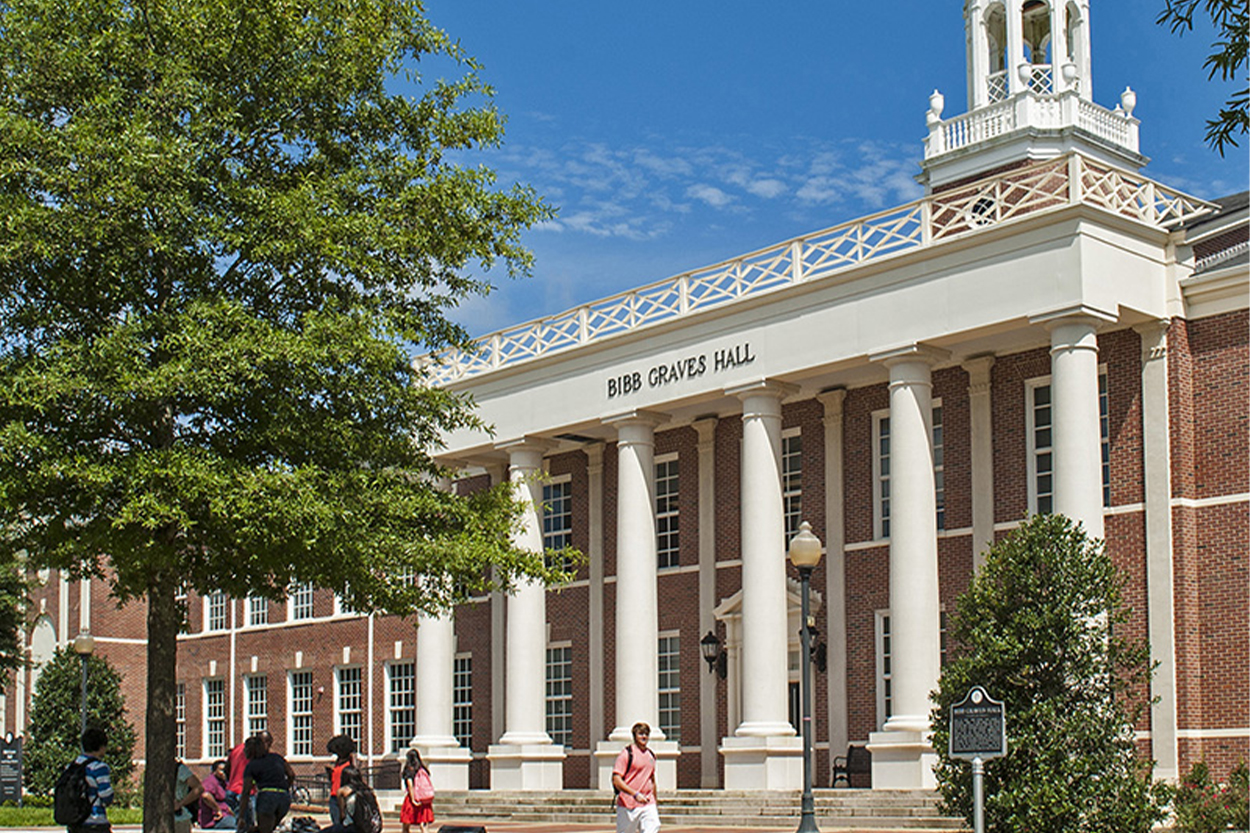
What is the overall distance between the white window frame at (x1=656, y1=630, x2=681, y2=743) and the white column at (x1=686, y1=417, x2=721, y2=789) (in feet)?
Answer: 1.90

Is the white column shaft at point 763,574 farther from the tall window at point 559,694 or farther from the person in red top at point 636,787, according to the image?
the person in red top at point 636,787

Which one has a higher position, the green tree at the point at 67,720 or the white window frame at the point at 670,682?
the white window frame at the point at 670,682

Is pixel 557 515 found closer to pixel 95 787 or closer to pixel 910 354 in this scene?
pixel 910 354

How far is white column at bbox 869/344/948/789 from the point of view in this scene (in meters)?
27.4

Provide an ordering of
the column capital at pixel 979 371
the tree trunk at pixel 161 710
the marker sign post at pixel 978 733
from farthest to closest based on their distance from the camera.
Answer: the column capital at pixel 979 371, the tree trunk at pixel 161 710, the marker sign post at pixel 978 733

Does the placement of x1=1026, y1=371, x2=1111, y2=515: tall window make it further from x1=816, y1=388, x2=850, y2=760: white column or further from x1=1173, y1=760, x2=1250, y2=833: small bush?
x1=1173, y1=760, x2=1250, y2=833: small bush

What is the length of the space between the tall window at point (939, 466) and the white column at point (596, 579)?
29.6ft

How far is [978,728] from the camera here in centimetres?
1666

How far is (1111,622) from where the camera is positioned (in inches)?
845

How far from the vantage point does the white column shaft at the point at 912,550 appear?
2764 cm

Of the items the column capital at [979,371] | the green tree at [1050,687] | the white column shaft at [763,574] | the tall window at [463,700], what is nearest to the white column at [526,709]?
the tall window at [463,700]

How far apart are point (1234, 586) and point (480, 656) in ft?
64.1

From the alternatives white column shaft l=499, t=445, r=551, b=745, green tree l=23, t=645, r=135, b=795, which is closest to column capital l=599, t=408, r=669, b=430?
white column shaft l=499, t=445, r=551, b=745

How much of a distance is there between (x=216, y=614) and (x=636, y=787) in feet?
115
